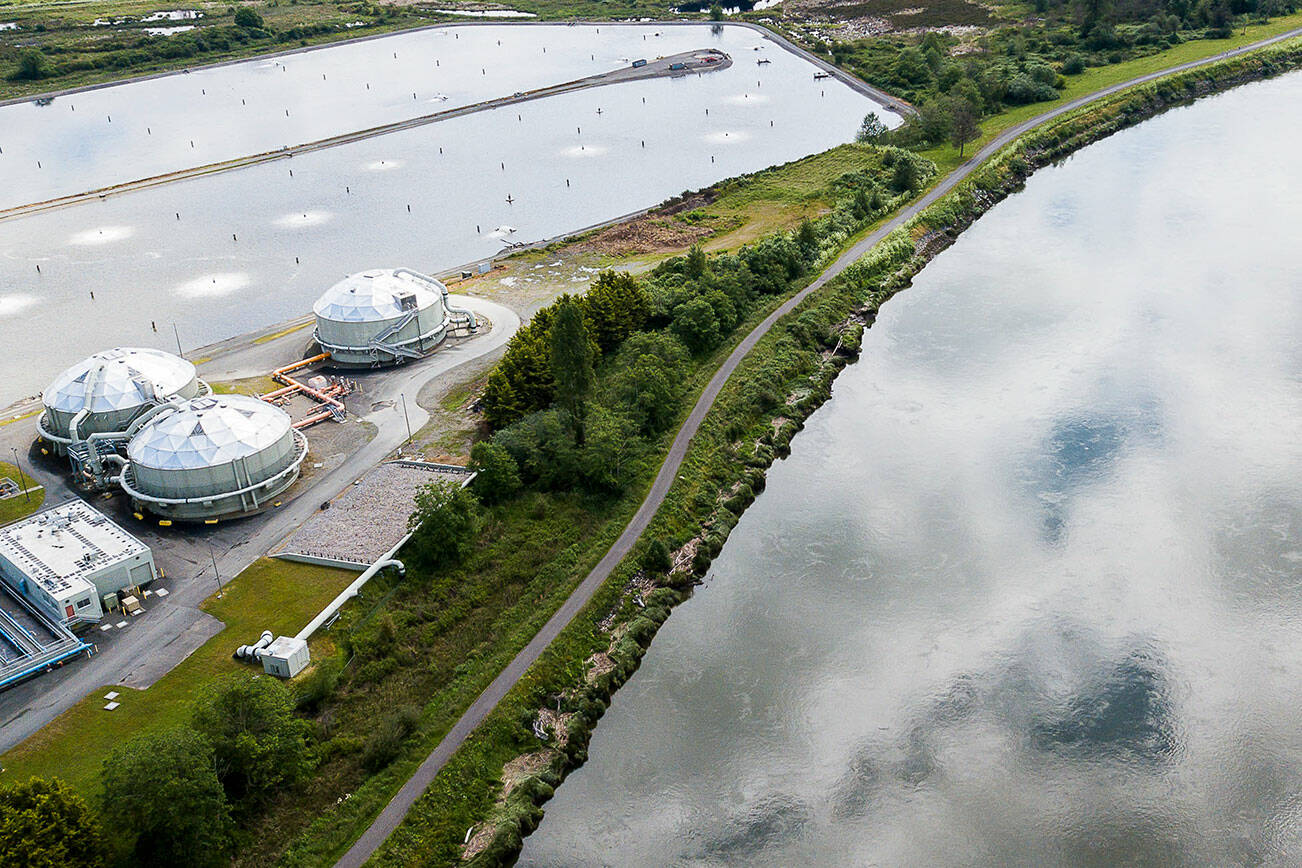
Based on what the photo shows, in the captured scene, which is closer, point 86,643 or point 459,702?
point 459,702

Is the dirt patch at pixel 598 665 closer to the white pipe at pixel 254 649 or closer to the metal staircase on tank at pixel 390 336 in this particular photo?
the white pipe at pixel 254 649

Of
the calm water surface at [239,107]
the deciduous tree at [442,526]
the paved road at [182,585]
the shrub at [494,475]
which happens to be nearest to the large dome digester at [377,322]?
the paved road at [182,585]

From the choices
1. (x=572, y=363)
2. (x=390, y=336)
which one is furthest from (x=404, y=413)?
(x=572, y=363)

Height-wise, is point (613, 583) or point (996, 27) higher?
point (996, 27)

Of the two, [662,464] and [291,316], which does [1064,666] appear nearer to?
[662,464]

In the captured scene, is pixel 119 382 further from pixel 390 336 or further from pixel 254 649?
pixel 254 649

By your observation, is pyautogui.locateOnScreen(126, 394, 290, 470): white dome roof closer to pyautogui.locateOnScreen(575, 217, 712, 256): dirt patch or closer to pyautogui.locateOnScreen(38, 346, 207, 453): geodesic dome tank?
pyautogui.locateOnScreen(38, 346, 207, 453): geodesic dome tank

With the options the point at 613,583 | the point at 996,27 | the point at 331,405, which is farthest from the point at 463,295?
the point at 996,27
